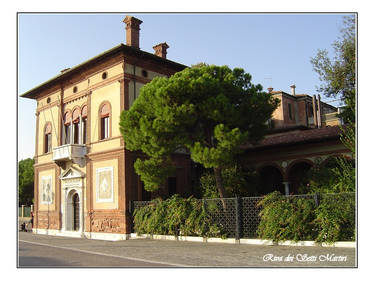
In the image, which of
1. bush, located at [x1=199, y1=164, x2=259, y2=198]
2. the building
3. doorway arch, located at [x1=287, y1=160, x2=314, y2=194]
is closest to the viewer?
bush, located at [x1=199, y1=164, x2=259, y2=198]

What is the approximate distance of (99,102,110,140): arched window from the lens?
Result: 1850 cm

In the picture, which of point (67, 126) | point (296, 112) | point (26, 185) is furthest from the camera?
point (26, 185)

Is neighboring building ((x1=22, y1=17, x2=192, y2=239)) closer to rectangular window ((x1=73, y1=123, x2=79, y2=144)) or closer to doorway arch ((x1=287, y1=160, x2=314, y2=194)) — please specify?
rectangular window ((x1=73, y1=123, x2=79, y2=144))

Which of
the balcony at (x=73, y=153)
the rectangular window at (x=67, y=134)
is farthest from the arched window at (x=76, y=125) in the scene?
the balcony at (x=73, y=153)

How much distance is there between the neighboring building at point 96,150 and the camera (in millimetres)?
17484

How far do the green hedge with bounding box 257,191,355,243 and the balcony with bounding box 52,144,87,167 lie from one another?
10.2 metres

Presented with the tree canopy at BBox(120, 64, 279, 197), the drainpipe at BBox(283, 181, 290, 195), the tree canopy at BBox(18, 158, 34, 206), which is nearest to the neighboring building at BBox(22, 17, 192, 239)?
the tree canopy at BBox(120, 64, 279, 197)

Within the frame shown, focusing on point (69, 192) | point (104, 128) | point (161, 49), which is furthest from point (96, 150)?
point (161, 49)

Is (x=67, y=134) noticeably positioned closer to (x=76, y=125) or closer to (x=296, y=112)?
(x=76, y=125)

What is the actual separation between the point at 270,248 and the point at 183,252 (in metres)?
2.57

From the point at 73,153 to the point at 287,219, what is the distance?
454 inches

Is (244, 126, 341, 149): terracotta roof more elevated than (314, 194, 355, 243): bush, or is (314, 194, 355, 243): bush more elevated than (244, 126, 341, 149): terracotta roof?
(244, 126, 341, 149): terracotta roof

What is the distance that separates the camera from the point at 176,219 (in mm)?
14812

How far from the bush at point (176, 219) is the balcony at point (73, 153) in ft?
15.7
